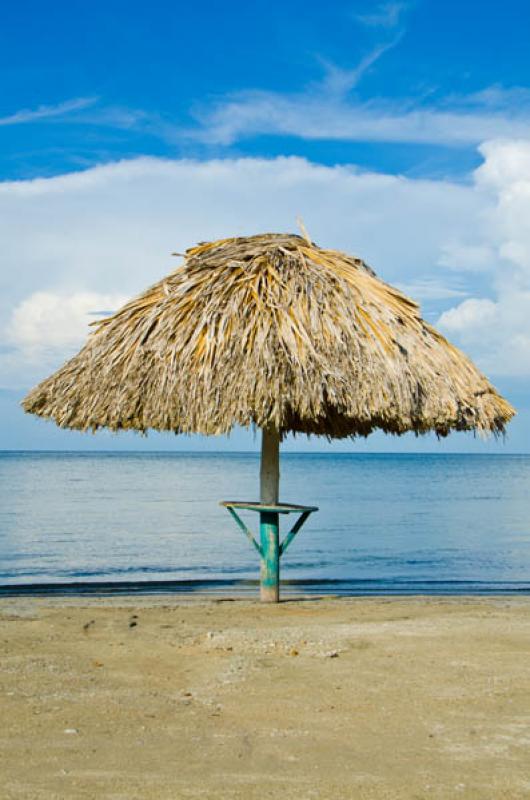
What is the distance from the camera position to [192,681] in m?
5.60

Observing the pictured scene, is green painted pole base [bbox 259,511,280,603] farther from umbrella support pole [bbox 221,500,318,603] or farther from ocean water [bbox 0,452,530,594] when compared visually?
ocean water [bbox 0,452,530,594]

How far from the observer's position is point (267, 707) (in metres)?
4.97

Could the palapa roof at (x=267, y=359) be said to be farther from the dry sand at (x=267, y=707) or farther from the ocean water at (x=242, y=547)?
the ocean water at (x=242, y=547)

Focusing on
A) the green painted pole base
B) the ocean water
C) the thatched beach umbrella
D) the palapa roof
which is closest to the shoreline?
the ocean water

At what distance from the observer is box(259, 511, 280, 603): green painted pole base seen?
27.5 ft

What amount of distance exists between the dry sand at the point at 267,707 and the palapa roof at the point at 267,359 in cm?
178

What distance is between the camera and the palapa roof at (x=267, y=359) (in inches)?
294

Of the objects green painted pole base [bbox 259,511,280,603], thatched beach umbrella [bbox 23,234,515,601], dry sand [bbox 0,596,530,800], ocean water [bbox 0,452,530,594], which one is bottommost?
ocean water [bbox 0,452,530,594]

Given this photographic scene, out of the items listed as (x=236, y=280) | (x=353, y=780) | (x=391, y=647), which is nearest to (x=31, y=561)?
(x=236, y=280)

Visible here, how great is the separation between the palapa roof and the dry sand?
178cm

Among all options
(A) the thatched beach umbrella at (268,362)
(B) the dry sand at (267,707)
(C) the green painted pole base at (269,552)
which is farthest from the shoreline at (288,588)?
(B) the dry sand at (267,707)

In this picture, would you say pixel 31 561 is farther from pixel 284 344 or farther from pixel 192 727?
pixel 192 727

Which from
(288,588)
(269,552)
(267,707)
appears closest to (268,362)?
(269,552)

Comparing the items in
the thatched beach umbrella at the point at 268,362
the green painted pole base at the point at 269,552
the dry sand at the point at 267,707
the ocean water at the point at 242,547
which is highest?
the thatched beach umbrella at the point at 268,362
